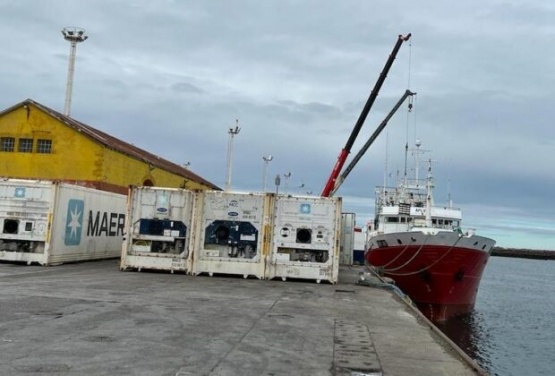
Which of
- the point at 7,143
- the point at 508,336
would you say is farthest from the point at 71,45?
the point at 508,336

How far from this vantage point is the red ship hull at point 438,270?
23.5 meters

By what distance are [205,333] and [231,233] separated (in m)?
9.29

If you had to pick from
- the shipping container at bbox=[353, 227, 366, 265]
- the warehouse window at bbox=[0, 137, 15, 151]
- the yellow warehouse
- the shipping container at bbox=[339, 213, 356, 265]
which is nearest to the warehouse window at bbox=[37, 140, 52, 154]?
the yellow warehouse

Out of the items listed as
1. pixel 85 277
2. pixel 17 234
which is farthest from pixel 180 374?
pixel 17 234

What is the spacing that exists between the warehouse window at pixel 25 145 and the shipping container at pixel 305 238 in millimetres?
17565

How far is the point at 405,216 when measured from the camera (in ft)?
101

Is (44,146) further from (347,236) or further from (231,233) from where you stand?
(347,236)

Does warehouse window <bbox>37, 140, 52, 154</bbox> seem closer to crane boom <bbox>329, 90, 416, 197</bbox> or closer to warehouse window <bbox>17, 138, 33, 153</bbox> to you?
warehouse window <bbox>17, 138, 33, 153</bbox>

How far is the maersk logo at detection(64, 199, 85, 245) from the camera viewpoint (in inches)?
738

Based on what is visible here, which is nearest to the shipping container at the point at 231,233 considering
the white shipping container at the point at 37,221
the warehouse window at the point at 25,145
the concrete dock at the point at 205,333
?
the concrete dock at the point at 205,333

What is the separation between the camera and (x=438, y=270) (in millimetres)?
23781

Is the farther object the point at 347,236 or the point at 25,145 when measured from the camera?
the point at 25,145

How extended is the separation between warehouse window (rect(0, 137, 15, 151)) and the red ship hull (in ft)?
67.0

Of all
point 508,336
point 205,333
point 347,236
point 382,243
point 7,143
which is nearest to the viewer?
point 205,333
